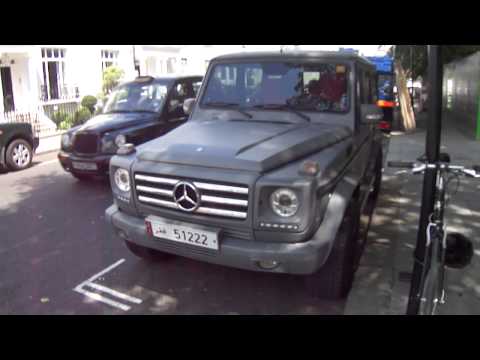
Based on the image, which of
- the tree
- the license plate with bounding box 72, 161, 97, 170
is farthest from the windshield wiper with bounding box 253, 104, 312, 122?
the tree

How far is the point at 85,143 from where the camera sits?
799cm

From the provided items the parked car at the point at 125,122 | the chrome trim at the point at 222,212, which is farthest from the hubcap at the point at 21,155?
the chrome trim at the point at 222,212

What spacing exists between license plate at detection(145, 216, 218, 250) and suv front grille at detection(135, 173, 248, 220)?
13 cm

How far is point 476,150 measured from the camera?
1124 centimetres

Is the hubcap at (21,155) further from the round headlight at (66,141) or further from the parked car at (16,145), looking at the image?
the round headlight at (66,141)

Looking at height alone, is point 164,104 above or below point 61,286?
above

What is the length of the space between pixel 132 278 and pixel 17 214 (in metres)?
3.09

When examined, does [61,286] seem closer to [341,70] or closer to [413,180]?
[341,70]

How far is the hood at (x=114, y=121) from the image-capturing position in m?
8.01

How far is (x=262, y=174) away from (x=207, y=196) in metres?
0.46
